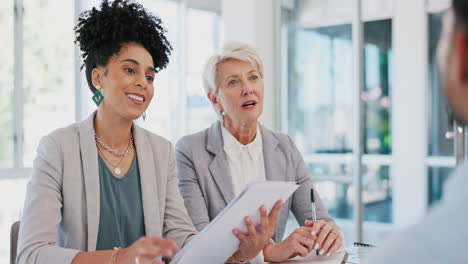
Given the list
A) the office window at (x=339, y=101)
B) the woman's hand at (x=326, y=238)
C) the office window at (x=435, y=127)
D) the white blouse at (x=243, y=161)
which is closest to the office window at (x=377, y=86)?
the office window at (x=339, y=101)

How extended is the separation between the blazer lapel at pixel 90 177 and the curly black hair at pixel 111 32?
17 centimetres

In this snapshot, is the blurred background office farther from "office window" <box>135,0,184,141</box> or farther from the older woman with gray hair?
A: the older woman with gray hair

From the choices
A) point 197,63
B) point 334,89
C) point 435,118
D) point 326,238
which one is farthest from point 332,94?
point 326,238

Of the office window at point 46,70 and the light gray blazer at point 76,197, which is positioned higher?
the office window at point 46,70

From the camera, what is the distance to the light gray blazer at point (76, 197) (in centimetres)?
144

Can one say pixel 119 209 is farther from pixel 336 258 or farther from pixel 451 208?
pixel 451 208

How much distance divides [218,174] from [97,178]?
618mm

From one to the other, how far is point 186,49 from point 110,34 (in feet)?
16.1

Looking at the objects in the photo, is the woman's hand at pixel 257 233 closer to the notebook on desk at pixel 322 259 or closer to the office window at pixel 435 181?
the notebook on desk at pixel 322 259

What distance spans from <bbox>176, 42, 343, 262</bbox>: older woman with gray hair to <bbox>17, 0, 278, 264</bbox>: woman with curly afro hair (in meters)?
0.27

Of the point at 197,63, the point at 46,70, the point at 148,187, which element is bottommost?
the point at 148,187

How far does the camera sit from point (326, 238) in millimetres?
1742

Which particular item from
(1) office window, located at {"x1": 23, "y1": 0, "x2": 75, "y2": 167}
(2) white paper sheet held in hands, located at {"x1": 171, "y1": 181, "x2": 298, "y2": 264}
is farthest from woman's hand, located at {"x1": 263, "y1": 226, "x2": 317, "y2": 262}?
(1) office window, located at {"x1": 23, "y1": 0, "x2": 75, "y2": 167}

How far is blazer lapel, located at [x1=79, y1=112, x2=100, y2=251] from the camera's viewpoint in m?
1.58
